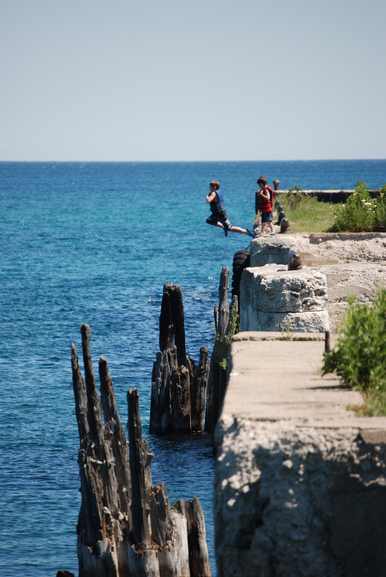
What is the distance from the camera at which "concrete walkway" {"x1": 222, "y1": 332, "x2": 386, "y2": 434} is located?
11.7 ft

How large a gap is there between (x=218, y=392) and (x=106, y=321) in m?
11.0

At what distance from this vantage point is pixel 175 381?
37.8ft

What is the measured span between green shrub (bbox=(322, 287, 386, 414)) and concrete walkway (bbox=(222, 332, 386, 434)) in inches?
4.2

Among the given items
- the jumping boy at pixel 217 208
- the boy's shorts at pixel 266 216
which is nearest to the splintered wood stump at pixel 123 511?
the boy's shorts at pixel 266 216

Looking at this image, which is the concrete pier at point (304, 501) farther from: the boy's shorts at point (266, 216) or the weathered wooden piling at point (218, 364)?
the boy's shorts at point (266, 216)

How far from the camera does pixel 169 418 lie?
38.7ft

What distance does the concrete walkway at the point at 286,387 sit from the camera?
357cm

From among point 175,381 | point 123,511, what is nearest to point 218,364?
point 175,381

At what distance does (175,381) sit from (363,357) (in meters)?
7.73

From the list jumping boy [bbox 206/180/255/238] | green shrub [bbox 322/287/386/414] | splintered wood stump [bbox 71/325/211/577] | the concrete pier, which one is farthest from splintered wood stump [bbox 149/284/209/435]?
the concrete pier

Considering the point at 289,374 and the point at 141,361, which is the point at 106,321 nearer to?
the point at 141,361

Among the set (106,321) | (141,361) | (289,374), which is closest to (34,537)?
(289,374)

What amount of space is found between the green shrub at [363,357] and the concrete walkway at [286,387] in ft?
0.35

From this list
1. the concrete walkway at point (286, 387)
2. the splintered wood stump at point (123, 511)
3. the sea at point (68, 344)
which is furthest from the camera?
the sea at point (68, 344)
